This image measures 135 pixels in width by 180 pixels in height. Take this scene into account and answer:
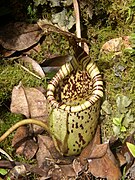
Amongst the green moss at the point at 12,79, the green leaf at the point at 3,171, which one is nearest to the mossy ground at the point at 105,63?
the green moss at the point at 12,79

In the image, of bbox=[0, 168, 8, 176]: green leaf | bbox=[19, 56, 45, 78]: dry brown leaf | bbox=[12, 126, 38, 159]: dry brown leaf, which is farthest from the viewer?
bbox=[19, 56, 45, 78]: dry brown leaf

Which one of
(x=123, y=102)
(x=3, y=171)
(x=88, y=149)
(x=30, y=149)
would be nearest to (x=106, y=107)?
(x=123, y=102)

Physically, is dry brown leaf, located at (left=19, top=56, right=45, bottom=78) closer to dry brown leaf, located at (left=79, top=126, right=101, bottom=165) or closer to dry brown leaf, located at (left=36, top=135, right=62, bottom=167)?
dry brown leaf, located at (left=36, top=135, right=62, bottom=167)

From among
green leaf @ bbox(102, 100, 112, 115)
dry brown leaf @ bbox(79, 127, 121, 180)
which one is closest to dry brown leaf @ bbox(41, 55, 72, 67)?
green leaf @ bbox(102, 100, 112, 115)

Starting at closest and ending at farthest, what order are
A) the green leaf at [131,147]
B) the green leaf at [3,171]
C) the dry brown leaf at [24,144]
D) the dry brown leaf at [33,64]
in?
1. the green leaf at [131,147]
2. the green leaf at [3,171]
3. the dry brown leaf at [24,144]
4. the dry brown leaf at [33,64]

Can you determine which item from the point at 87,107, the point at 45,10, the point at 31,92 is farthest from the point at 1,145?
the point at 45,10

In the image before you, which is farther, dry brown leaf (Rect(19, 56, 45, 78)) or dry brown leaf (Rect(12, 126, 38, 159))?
dry brown leaf (Rect(19, 56, 45, 78))

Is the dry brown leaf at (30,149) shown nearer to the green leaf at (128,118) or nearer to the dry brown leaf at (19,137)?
the dry brown leaf at (19,137)
